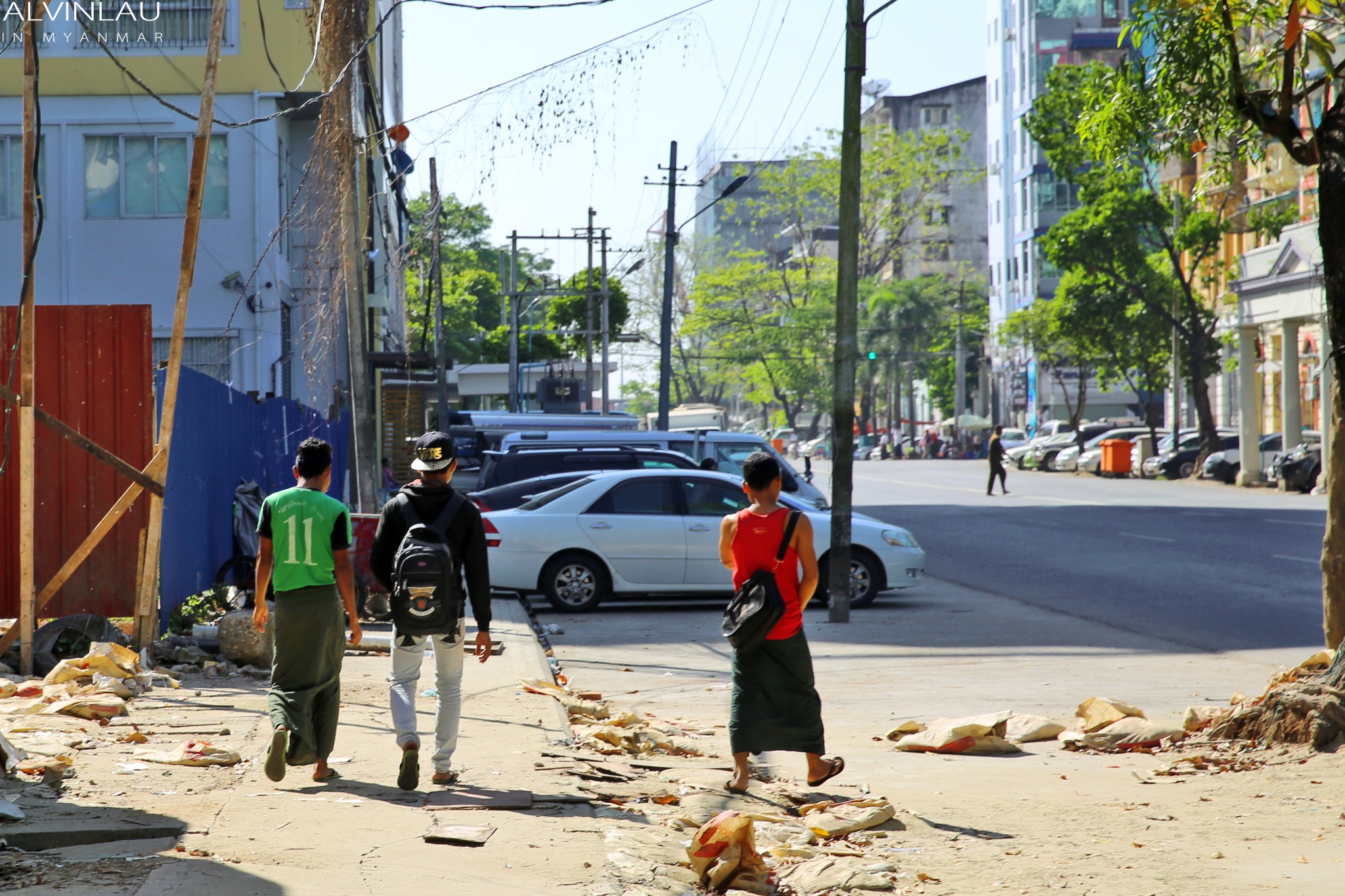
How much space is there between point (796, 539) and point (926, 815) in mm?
1365

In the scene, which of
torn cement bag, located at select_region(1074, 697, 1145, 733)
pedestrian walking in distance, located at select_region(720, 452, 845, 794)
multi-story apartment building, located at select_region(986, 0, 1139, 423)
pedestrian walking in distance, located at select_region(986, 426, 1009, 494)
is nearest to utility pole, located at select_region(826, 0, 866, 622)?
torn cement bag, located at select_region(1074, 697, 1145, 733)

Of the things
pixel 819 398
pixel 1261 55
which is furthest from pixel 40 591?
pixel 819 398

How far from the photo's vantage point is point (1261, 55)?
28.5ft

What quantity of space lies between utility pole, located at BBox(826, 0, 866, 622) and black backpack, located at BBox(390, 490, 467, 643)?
8158 mm

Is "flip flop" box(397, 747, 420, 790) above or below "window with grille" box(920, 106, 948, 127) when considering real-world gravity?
below

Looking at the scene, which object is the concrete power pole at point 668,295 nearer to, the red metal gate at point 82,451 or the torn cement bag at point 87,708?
the red metal gate at point 82,451

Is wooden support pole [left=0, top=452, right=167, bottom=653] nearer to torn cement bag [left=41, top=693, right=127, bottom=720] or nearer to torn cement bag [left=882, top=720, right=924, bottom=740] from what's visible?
torn cement bag [left=41, top=693, right=127, bottom=720]

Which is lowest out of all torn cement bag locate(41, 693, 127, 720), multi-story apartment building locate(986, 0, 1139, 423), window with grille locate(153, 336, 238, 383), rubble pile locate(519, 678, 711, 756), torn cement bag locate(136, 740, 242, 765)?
rubble pile locate(519, 678, 711, 756)

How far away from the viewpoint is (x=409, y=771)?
20.2 ft

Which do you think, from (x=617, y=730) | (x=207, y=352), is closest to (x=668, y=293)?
(x=207, y=352)

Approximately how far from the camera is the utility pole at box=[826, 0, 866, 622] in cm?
1405

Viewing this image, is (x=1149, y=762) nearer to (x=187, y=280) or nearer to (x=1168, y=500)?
(x=187, y=280)

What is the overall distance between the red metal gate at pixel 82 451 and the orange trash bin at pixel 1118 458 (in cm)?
4380

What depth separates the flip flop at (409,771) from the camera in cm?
614
